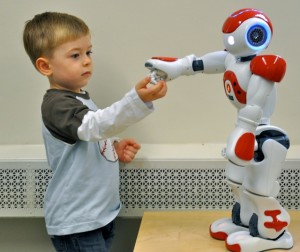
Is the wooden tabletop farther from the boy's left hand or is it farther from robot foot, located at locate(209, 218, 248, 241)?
the boy's left hand

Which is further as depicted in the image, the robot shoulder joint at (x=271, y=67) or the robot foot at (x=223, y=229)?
the robot foot at (x=223, y=229)

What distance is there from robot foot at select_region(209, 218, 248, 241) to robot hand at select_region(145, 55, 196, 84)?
1.26 feet

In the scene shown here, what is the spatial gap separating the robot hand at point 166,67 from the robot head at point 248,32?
145mm

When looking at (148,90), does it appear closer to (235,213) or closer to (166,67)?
(166,67)

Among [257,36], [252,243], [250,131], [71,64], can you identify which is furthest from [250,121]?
[71,64]

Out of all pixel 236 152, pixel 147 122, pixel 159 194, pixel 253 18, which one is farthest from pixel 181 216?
pixel 253 18

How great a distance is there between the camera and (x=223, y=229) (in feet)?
3.61

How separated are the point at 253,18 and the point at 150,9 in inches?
19.3

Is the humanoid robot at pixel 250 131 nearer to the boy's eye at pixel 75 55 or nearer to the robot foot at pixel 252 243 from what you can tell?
the robot foot at pixel 252 243

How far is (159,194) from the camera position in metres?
1.33

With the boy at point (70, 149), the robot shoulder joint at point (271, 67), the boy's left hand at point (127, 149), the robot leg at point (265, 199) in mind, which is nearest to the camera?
the robot shoulder joint at point (271, 67)

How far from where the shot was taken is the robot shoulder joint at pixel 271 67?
34.8 inches

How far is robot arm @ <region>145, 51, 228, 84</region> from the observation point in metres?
1.03

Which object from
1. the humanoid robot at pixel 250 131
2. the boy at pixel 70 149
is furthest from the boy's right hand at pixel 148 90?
the boy at pixel 70 149
